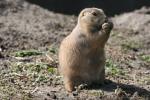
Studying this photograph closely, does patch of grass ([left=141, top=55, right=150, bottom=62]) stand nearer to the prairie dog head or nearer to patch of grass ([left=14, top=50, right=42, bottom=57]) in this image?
patch of grass ([left=14, top=50, right=42, bottom=57])

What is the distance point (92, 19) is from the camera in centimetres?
752

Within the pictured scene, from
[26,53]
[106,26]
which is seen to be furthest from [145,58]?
[106,26]

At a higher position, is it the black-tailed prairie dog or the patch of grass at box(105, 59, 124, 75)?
the black-tailed prairie dog

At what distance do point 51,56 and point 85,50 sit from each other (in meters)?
2.27

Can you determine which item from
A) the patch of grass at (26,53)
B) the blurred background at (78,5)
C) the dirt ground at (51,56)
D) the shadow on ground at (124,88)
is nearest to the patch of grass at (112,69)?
the dirt ground at (51,56)

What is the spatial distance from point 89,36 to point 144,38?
5.05 metres

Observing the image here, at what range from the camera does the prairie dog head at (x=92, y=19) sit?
747 centimetres

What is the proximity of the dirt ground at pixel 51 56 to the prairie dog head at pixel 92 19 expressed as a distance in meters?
0.78

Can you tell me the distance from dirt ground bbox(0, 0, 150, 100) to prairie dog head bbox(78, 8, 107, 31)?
780mm

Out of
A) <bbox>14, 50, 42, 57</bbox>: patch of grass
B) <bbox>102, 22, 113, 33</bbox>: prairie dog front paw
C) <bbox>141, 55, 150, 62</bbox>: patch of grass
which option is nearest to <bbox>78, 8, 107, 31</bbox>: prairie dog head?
<bbox>102, 22, 113, 33</bbox>: prairie dog front paw

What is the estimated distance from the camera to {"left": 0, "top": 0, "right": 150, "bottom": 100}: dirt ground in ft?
24.8

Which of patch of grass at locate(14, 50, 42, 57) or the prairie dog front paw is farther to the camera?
patch of grass at locate(14, 50, 42, 57)

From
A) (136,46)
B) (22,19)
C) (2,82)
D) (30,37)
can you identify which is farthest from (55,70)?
(22,19)

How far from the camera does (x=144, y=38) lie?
12320 mm
